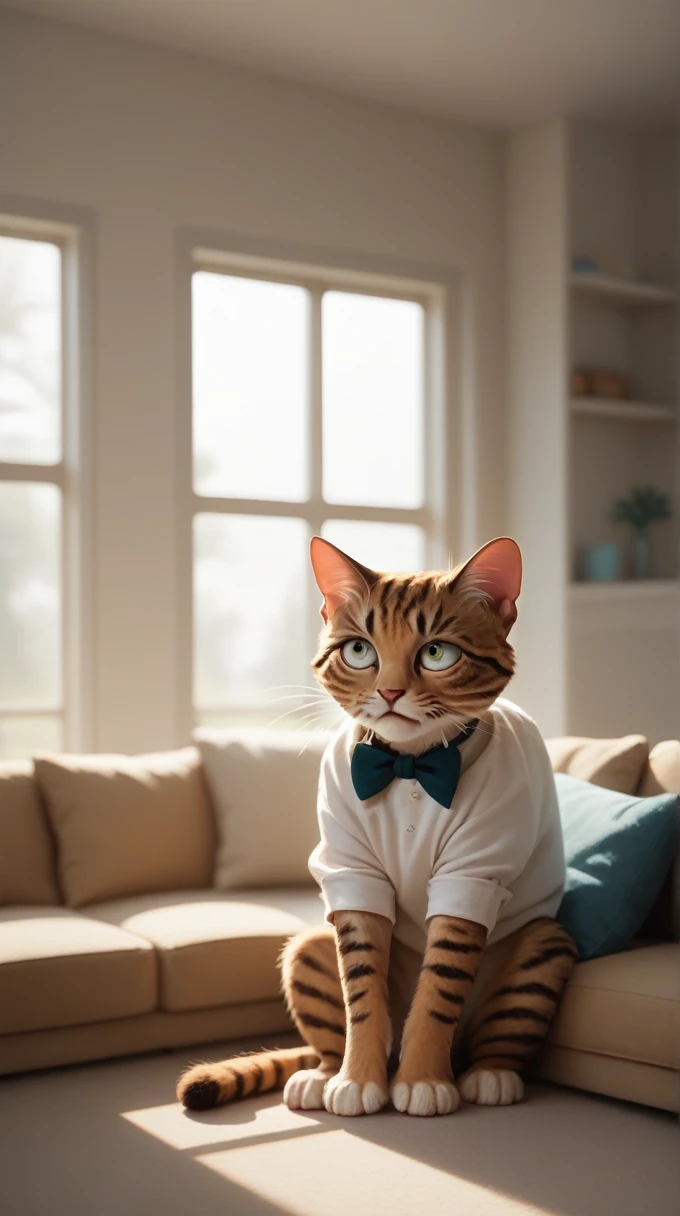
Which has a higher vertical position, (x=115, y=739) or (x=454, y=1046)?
(x=115, y=739)

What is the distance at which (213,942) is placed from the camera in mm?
3188

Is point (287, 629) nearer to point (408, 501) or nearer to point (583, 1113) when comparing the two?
point (408, 501)

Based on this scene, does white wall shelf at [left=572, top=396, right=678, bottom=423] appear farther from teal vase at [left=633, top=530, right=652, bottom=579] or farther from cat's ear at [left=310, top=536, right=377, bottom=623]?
cat's ear at [left=310, top=536, right=377, bottom=623]

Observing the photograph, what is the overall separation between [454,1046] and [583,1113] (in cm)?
28

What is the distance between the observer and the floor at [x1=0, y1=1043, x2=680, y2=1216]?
7.15 ft

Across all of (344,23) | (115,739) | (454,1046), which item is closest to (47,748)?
(115,739)

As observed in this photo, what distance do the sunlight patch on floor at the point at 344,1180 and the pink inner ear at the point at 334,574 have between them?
3.22ft

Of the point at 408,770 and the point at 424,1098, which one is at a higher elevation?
the point at 408,770

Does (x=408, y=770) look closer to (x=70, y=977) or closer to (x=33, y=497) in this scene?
(x=70, y=977)

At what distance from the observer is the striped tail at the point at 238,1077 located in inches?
104

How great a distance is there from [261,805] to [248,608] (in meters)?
1.48

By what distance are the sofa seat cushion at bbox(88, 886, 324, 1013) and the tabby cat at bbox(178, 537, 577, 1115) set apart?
446 mm

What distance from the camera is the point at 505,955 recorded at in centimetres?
273

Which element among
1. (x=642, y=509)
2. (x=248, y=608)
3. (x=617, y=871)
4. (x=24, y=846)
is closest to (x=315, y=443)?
(x=248, y=608)
